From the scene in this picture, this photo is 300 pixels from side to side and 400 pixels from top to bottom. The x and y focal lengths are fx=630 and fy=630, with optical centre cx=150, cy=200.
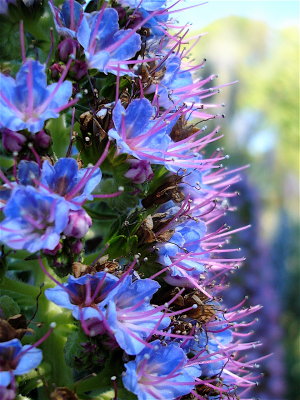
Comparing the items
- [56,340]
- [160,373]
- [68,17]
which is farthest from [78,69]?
[160,373]

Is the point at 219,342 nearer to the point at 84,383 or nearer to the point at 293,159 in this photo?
the point at 84,383

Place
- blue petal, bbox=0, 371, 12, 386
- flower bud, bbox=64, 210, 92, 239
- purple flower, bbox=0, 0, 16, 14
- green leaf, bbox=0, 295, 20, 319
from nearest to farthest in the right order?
blue petal, bbox=0, 371, 12, 386 → flower bud, bbox=64, 210, 92, 239 → green leaf, bbox=0, 295, 20, 319 → purple flower, bbox=0, 0, 16, 14

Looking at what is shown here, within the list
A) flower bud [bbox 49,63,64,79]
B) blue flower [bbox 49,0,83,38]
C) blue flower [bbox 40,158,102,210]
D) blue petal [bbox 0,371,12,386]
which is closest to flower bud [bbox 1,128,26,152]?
blue flower [bbox 40,158,102,210]

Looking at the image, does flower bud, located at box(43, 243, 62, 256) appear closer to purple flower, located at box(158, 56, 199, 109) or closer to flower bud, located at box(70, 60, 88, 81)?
flower bud, located at box(70, 60, 88, 81)

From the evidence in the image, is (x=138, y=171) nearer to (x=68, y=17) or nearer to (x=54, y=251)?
(x=54, y=251)

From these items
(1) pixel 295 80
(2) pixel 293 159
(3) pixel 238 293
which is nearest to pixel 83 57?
(3) pixel 238 293
